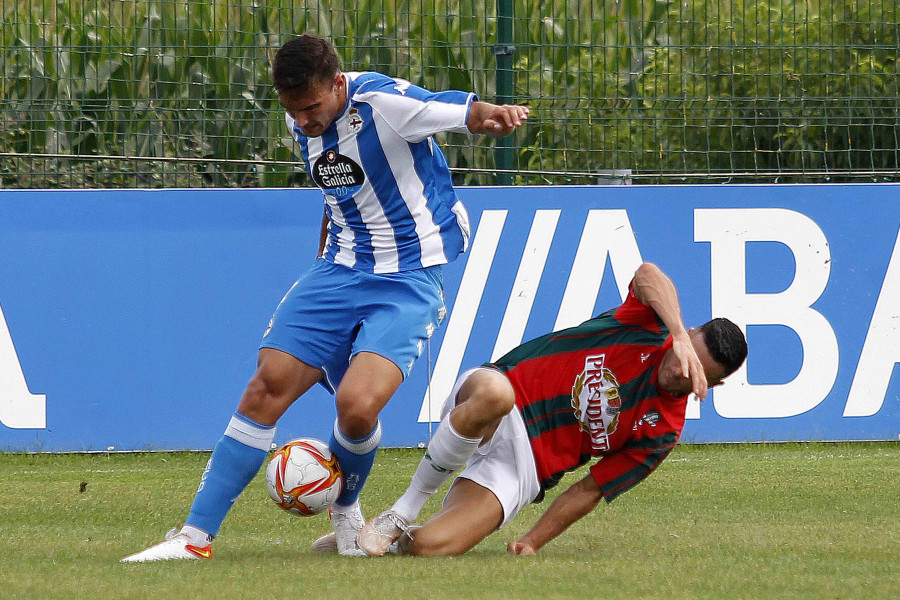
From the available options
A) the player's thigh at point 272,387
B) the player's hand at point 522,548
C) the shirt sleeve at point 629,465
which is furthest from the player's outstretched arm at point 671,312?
the player's thigh at point 272,387

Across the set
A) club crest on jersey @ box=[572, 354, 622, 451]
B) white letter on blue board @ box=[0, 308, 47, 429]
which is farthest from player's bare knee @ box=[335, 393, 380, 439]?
white letter on blue board @ box=[0, 308, 47, 429]

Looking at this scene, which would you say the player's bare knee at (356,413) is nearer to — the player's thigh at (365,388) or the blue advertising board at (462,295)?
the player's thigh at (365,388)

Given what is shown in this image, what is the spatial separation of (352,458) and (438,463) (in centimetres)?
34

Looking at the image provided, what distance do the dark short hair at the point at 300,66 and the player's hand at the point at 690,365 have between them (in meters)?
1.43

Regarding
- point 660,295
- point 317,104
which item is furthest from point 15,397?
point 660,295

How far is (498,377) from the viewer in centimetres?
399

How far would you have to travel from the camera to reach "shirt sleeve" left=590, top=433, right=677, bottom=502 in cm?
419

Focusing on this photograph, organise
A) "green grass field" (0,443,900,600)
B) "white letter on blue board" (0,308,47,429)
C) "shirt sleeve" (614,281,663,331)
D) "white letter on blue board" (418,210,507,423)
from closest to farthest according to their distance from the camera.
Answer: "green grass field" (0,443,900,600), "shirt sleeve" (614,281,663,331), "white letter on blue board" (0,308,47,429), "white letter on blue board" (418,210,507,423)

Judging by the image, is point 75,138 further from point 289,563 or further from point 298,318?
point 289,563

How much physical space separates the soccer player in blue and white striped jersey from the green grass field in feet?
1.19

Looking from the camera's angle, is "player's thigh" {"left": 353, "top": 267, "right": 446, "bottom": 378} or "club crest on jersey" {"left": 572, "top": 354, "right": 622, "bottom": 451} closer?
"player's thigh" {"left": 353, "top": 267, "right": 446, "bottom": 378}

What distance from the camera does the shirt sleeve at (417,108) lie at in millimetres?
4031

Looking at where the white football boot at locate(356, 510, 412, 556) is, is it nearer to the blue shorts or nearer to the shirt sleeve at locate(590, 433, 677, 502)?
the blue shorts

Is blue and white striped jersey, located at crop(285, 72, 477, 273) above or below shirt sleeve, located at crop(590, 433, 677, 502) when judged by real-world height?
above
